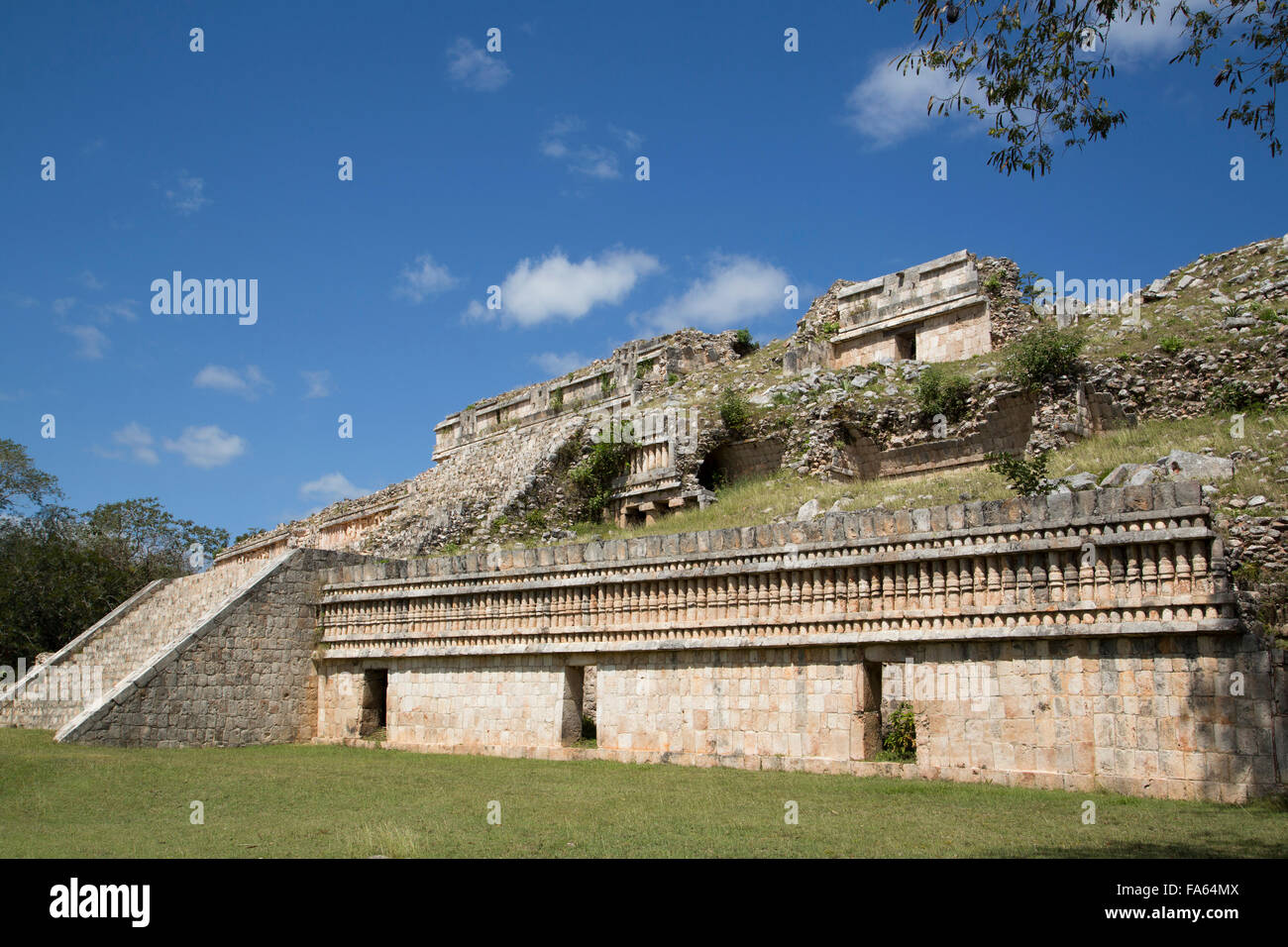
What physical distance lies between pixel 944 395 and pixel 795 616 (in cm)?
1045

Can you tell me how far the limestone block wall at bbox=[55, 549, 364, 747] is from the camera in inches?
635

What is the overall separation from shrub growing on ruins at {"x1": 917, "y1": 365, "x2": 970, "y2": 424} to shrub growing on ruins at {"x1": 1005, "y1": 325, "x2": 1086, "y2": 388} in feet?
3.89

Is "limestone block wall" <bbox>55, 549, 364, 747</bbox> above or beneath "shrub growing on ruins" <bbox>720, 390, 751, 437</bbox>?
beneath

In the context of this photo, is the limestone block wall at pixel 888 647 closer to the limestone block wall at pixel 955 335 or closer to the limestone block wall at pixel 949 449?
the limestone block wall at pixel 949 449

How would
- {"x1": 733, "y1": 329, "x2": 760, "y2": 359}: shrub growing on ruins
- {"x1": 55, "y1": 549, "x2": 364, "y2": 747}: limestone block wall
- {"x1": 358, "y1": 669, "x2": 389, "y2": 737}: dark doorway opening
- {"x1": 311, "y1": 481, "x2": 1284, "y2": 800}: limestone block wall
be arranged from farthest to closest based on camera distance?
1. {"x1": 733, "y1": 329, "x2": 760, "y2": 359}: shrub growing on ruins
2. {"x1": 358, "y1": 669, "x2": 389, "y2": 737}: dark doorway opening
3. {"x1": 55, "y1": 549, "x2": 364, "y2": 747}: limestone block wall
4. {"x1": 311, "y1": 481, "x2": 1284, "y2": 800}: limestone block wall

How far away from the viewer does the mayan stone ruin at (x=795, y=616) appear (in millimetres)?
10289

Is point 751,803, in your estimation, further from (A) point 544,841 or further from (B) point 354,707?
(B) point 354,707

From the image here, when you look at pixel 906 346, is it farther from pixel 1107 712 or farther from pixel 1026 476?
pixel 1107 712

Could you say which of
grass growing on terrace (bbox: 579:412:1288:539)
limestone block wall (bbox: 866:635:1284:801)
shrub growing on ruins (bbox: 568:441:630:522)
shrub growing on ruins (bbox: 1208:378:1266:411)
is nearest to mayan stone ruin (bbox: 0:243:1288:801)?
limestone block wall (bbox: 866:635:1284:801)

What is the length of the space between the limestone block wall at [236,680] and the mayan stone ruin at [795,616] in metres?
0.04

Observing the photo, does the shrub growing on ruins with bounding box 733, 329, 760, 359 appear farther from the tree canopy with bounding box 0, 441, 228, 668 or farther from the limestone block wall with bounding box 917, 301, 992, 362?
the tree canopy with bounding box 0, 441, 228, 668

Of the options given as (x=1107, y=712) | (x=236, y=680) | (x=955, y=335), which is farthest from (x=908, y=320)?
(x=236, y=680)

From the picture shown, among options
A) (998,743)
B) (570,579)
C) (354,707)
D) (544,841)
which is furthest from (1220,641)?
(354,707)

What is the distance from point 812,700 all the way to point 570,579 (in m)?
4.27
